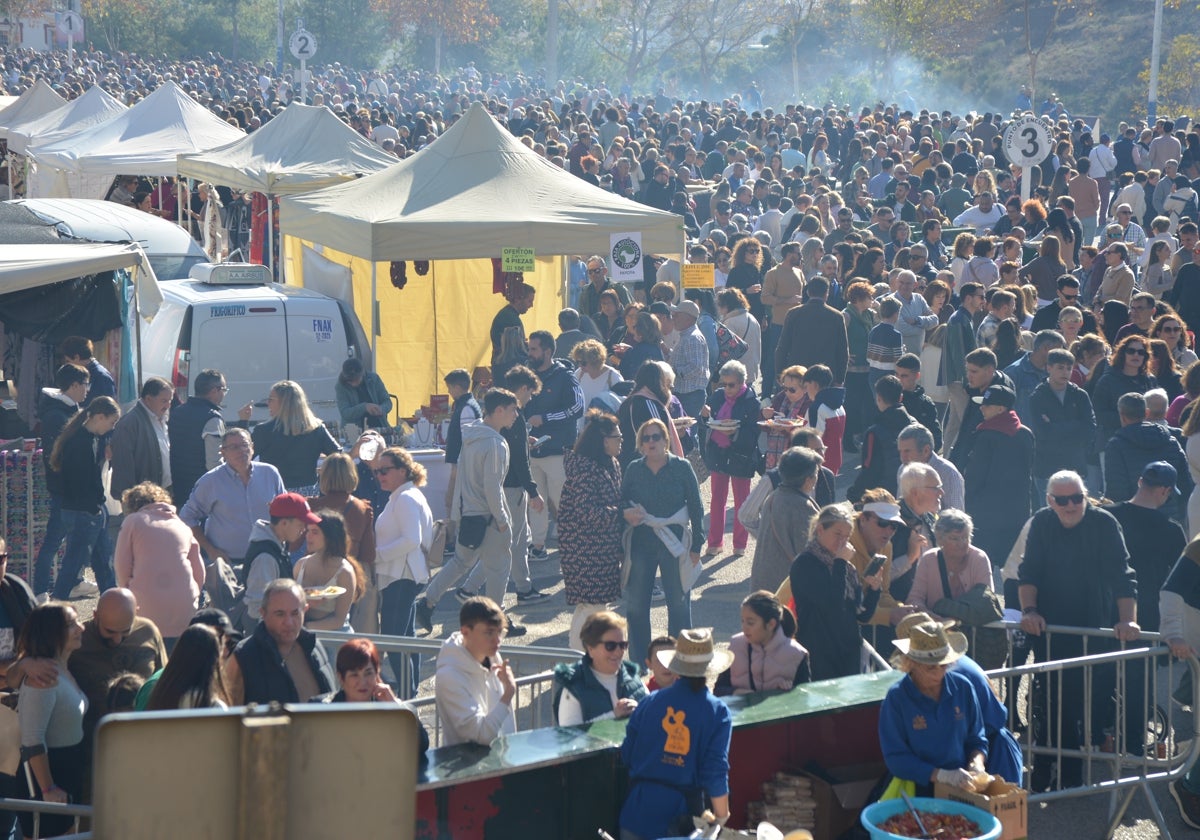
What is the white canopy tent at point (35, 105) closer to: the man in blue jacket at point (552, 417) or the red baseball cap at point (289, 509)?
the man in blue jacket at point (552, 417)

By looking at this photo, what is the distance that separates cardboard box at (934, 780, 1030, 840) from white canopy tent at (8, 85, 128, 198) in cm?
2079

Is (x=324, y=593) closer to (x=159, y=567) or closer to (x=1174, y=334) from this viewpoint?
(x=159, y=567)

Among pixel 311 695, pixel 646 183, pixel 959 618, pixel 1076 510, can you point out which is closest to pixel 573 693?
pixel 311 695

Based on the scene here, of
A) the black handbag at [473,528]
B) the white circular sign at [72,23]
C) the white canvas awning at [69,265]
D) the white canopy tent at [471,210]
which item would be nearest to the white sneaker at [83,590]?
the white canvas awning at [69,265]

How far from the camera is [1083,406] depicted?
10.9 meters

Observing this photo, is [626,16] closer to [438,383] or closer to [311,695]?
[438,383]

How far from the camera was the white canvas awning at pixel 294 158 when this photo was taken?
1714 cm

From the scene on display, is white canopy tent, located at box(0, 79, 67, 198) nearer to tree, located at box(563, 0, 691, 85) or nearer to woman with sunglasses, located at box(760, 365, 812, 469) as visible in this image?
woman with sunglasses, located at box(760, 365, 812, 469)

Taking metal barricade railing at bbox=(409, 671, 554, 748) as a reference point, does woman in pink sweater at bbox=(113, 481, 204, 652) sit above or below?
above

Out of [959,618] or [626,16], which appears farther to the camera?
[626,16]

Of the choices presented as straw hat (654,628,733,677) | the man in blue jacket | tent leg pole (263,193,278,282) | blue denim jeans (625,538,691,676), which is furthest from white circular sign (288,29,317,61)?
straw hat (654,628,733,677)

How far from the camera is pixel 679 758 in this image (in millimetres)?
5570

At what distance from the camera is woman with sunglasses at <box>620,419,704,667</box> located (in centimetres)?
889

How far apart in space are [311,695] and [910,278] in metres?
9.08
